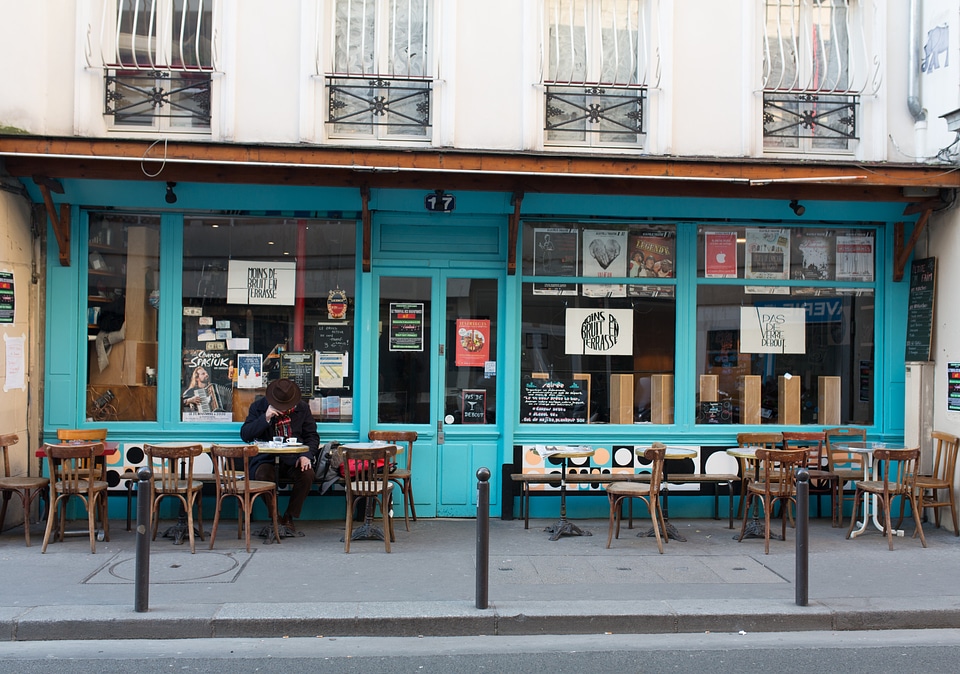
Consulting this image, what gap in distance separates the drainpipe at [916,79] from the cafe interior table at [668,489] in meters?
4.17

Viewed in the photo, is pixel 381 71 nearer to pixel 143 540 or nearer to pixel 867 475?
pixel 143 540

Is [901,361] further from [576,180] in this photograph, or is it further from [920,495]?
[576,180]

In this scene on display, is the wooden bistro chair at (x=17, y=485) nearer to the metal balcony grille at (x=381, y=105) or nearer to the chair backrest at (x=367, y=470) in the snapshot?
the chair backrest at (x=367, y=470)

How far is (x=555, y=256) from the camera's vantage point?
10.1 m

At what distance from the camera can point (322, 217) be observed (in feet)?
32.6

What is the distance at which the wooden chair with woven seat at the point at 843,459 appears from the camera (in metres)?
9.80

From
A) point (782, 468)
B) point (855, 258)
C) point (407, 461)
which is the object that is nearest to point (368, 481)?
point (407, 461)

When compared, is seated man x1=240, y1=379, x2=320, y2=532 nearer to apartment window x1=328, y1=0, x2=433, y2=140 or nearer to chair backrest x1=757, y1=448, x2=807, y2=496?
apartment window x1=328, y1=0, x2=433, y2=140

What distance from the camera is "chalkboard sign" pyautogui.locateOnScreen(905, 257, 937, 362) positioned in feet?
32.1

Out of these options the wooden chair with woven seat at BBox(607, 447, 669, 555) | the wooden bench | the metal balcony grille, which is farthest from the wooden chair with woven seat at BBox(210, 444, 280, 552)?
the metal balcony grille

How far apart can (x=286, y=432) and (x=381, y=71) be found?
3974mm

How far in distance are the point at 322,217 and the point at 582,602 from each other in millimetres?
5236

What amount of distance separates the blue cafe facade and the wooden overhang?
0.06 meters

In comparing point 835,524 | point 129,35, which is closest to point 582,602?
point 835,524
